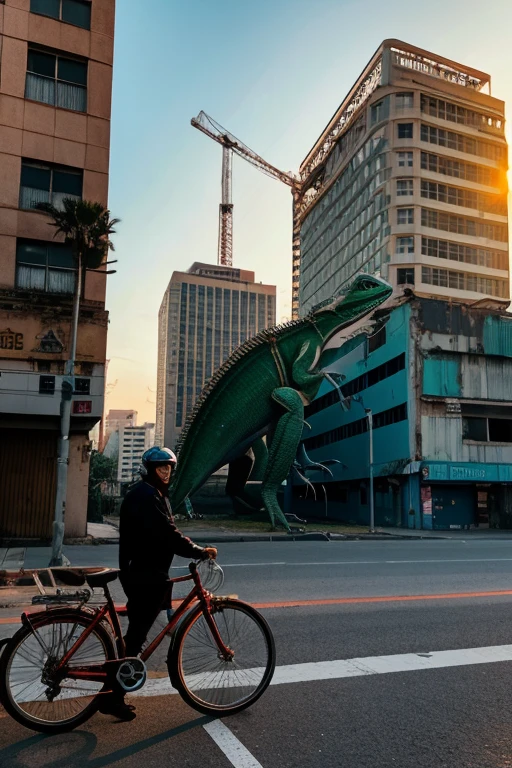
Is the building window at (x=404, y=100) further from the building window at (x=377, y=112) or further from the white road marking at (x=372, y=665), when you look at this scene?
the white road marking at (x=372, y=665)

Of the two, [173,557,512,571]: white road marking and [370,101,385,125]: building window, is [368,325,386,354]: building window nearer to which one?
[173,557,512,571]: white road marking

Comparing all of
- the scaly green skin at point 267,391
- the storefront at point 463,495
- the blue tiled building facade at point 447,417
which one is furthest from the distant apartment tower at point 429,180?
the scaly green skin at point 267,391

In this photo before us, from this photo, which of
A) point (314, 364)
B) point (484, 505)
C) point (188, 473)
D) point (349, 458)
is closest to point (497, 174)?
point (349, 458)

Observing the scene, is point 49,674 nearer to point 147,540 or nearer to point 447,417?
point 147,540

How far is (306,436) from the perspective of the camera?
5831 centimetres

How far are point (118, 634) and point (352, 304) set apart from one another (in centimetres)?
2172

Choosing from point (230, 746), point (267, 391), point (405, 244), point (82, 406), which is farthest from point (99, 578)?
point (405, 244)

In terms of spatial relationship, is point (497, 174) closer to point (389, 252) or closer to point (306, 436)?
point (389, 252)

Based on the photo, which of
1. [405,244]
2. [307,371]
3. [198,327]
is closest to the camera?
[307,371]

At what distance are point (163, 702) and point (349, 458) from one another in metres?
42.1

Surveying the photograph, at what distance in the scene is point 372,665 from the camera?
5.25 metres

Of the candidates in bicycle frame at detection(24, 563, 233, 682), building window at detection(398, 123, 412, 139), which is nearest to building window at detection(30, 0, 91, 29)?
bicycle frame at detection(24, 563, 233, 682)

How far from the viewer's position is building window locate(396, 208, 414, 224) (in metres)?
65.8

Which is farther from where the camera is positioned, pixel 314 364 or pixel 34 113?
pixel 314 364
